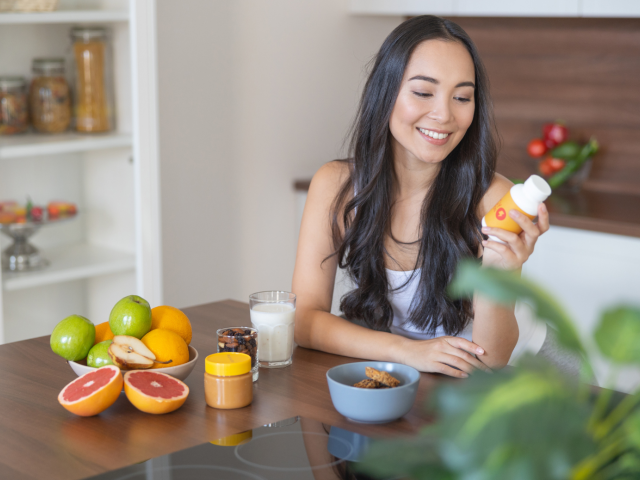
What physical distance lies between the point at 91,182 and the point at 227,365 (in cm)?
162

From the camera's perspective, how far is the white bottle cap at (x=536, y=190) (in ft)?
3.30

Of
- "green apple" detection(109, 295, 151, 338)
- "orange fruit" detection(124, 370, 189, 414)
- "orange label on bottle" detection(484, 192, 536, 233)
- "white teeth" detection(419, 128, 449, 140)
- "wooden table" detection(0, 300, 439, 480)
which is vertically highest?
"white teeth" detection(419, 128, 449, 140)

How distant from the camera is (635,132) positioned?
2705 millimetres

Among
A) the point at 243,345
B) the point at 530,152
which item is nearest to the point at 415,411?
the point at 243,345

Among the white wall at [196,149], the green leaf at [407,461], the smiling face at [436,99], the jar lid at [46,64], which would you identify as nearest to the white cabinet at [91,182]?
the jar lid at [46,64]

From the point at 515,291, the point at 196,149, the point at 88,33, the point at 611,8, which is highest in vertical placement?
the point at 611,8

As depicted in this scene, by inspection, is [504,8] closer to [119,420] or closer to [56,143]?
[56,143]

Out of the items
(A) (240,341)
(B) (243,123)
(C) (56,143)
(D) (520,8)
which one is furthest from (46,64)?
(D) (520,8)

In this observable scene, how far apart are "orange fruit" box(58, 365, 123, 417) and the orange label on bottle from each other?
1.90ft

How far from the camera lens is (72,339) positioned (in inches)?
40.5

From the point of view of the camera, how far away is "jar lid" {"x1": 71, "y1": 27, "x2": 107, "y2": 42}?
2211mm

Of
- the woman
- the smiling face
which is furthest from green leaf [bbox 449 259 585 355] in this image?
the smiling face

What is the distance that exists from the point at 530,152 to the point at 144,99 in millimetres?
1445

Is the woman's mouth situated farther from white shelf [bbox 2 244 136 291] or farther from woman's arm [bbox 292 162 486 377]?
white shelf [bbox 2 244 136 291]
